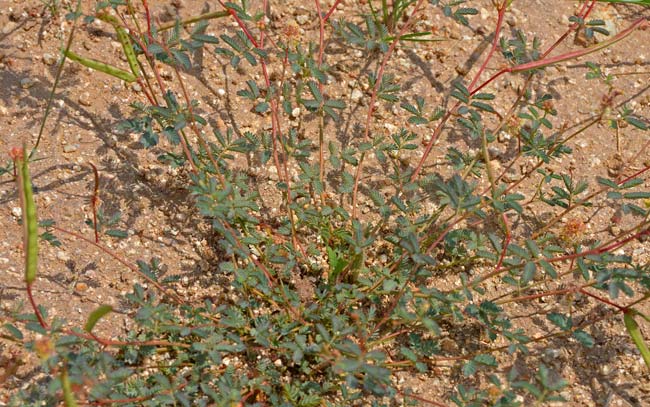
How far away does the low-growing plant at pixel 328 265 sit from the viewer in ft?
7.22

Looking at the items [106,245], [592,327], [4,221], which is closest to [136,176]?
[106,245]

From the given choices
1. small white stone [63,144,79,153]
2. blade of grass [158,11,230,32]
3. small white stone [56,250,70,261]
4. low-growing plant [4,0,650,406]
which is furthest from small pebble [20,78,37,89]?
small white stone [56,250,70,261]

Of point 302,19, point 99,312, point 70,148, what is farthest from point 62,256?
point 302,19

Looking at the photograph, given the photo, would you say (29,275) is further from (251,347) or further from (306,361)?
(306,361)

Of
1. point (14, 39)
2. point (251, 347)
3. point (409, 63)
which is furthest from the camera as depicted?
point (409, 63)

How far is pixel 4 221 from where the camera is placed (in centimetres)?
272

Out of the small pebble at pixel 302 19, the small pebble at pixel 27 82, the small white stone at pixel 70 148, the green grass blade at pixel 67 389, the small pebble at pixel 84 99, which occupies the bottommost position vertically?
the green grass blade at pixel 67 389

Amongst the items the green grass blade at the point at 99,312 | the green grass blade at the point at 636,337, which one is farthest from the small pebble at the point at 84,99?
the green grass blade at the point at 636,337

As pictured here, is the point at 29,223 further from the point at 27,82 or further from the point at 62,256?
the point at 27,82

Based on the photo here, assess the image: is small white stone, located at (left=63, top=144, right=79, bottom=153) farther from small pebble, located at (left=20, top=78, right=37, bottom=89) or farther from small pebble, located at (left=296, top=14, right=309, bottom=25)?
small pebble, located at (left=296, top=14, right=309, bottom=25)

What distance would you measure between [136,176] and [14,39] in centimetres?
88

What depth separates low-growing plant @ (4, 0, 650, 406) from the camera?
2.20 m

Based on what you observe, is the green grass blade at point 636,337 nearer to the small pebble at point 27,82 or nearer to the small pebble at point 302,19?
the small pebble at point 302,19

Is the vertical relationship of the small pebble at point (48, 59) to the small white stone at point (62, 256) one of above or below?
above
